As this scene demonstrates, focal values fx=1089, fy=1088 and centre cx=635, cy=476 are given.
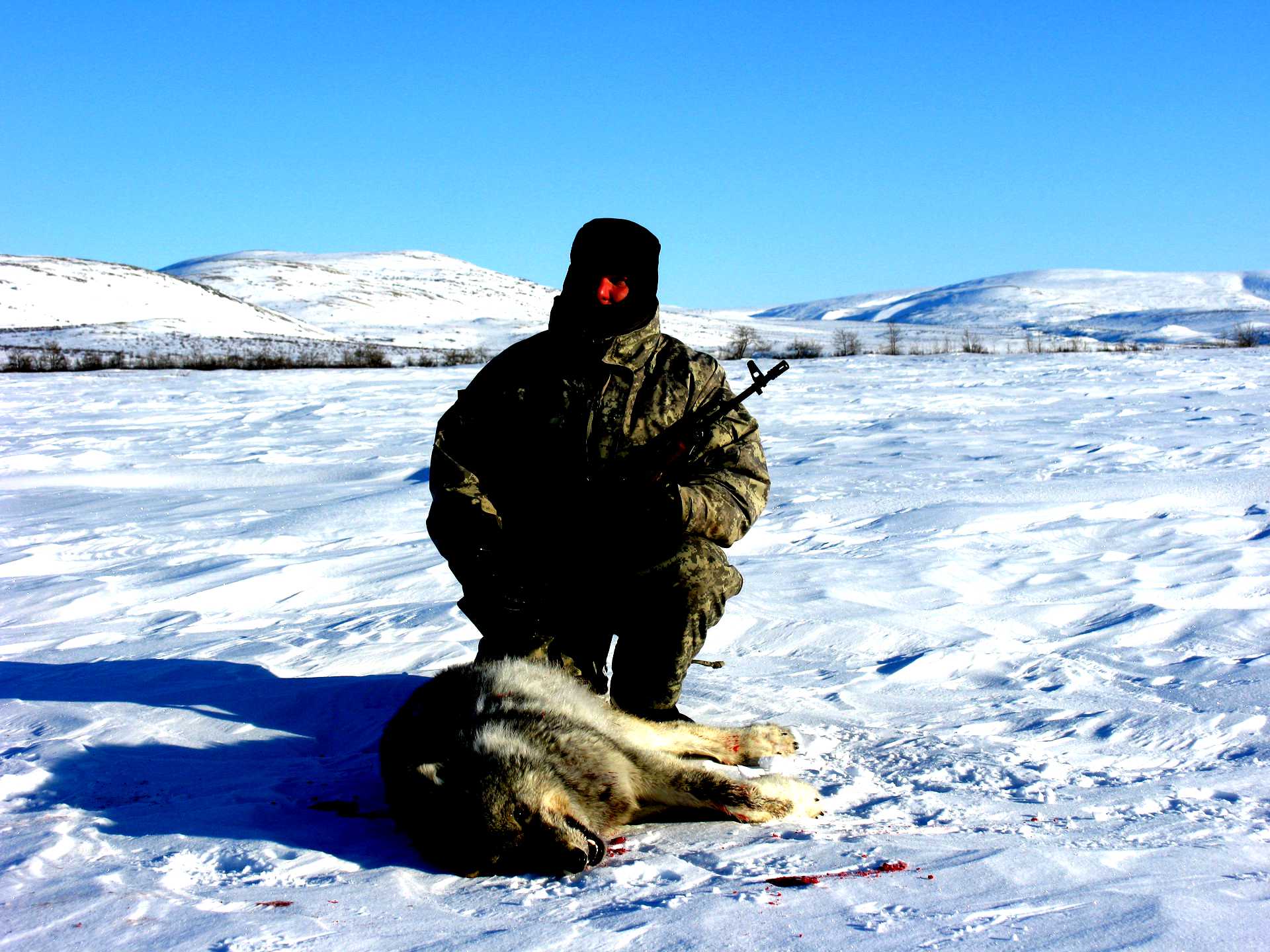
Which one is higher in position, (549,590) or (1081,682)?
(549,590)

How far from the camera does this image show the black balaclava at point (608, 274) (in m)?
3.38

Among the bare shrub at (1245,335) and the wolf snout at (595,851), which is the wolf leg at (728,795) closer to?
the wolf snout at (595,851)

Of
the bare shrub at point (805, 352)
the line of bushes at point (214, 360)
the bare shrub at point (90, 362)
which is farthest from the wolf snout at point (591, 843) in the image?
the bare shrub at point (90, 362)

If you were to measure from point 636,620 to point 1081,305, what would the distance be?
84050 millimetres

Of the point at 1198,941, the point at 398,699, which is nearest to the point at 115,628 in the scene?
the point at 398,699

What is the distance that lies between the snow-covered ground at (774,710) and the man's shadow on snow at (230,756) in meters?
0.02

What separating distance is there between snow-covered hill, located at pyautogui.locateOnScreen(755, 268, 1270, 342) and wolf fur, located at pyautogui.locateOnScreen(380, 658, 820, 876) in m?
47.6

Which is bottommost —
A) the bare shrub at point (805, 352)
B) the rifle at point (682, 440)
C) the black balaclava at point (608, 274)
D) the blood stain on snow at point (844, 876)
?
the blood stain on snow at point (844, 876)

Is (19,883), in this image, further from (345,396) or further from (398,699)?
(345,396)

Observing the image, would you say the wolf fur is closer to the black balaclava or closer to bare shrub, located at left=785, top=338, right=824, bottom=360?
the black balaclava

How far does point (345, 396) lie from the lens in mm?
15859

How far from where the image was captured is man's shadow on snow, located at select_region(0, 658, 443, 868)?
2.72 metres

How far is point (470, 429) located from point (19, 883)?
1.71 meters

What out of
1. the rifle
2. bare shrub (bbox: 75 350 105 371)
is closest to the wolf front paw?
the rifle
